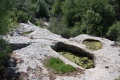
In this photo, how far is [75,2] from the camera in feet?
150

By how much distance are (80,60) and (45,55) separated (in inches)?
151

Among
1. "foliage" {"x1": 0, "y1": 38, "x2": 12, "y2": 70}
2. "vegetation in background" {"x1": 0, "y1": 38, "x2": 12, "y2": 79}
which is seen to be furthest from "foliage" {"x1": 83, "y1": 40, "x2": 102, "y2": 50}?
"foliage" {"x1": 0, "y1": 38, "x2": 12, "y2": 70}

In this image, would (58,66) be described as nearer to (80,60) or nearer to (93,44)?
(80,60)

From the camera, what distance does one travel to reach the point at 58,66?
25.6 m

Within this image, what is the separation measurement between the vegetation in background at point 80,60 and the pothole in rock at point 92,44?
173 cm

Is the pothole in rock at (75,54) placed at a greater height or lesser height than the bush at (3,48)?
lesser

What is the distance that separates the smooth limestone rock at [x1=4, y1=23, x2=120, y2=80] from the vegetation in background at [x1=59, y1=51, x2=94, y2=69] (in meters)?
0.65

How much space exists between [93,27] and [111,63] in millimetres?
16506

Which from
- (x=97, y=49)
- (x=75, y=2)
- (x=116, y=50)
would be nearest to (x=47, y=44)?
(x=97, y=49)

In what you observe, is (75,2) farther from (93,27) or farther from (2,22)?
(2,22)

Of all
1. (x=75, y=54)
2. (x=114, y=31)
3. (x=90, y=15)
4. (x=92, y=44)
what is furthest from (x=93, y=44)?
(x=114, y=31)

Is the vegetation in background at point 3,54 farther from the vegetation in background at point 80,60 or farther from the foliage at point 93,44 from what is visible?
the foliage at point 93,44

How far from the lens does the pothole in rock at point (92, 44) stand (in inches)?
1193

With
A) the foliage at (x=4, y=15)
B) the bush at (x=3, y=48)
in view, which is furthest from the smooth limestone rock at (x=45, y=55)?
the foliage at (x=4, y=15)
